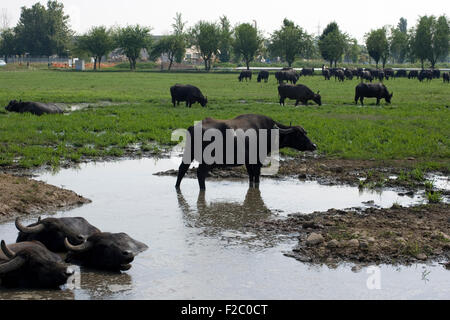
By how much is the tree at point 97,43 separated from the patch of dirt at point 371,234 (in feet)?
309

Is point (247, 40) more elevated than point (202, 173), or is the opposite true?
point (247, 40)

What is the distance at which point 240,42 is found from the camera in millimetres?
93188

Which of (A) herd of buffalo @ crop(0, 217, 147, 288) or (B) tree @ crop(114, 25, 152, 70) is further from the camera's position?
(B) tree @ crop(114, 25, 152, 70)

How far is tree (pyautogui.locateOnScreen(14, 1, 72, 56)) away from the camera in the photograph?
4638 inches

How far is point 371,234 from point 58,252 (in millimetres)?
3926

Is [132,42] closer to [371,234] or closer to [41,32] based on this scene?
[41,32]

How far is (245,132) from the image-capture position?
11.2 metres

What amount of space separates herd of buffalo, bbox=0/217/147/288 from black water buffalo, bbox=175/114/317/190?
3632 mm

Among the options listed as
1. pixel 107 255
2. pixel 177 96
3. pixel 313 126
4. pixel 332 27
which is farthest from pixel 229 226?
pixel 332 27

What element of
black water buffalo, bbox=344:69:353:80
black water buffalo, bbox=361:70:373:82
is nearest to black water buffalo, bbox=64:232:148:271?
black water buffalo, bbox=361:70:373:82

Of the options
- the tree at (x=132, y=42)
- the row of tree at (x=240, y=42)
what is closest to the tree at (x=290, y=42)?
the row of tree at (x=240, y=42)

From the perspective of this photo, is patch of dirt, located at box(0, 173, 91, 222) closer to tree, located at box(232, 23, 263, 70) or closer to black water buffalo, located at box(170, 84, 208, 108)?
black water buffalo, located at box(170, 84, 208, 108)

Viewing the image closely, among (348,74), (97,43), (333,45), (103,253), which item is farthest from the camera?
(97,43)

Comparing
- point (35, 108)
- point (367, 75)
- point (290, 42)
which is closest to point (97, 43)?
point (290, 42)
